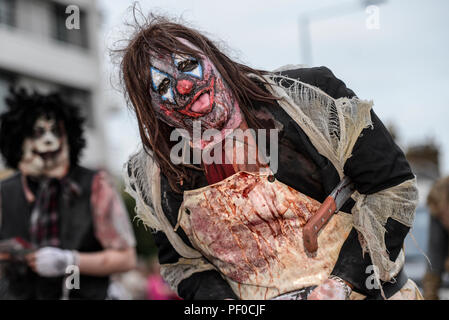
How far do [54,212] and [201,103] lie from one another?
72.6 inches

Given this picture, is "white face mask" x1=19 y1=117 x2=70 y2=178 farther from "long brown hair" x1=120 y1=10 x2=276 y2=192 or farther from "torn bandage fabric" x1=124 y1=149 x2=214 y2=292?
"long brown hair" x1=120 y1=10 x2=276 y2=192

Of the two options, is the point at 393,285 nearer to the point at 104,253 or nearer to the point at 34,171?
the point at 104,253

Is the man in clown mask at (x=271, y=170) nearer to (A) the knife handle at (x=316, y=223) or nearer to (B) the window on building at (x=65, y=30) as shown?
(A) the knife handle at (x=316, y=223)

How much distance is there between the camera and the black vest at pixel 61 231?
332cm

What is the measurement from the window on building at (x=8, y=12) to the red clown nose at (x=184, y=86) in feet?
49.4

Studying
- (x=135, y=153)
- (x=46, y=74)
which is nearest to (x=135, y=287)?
(x=46, y=74)

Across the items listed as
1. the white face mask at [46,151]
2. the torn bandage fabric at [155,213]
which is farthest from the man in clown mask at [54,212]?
the torn bandage fabric at [155,213]

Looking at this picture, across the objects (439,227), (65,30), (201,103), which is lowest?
(439,227)

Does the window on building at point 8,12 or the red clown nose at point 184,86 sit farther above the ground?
the window on building at point 8,12

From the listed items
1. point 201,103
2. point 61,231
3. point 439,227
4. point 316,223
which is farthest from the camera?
point 439,227

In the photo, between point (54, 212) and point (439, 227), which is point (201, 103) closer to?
point (54, 212)

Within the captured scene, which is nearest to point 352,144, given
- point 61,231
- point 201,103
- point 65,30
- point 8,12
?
point 201,103

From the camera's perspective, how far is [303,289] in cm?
179

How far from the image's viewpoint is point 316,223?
178 cm
